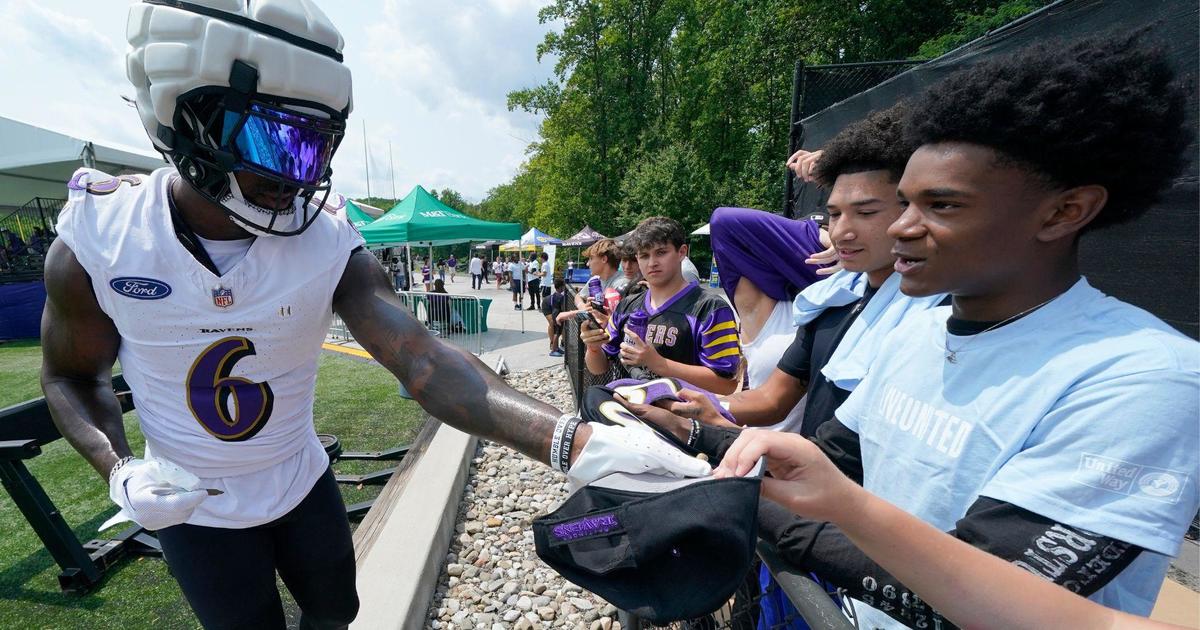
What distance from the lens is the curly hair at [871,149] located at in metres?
1.84

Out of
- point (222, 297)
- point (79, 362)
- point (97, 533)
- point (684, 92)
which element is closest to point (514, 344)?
point (97, 533)

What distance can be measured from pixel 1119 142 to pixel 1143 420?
574mm

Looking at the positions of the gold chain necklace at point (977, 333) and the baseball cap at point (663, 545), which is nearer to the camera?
the baseball cap at point (663, 545)

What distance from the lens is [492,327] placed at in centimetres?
1380

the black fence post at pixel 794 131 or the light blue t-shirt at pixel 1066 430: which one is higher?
the black fence post at pixel 794 131

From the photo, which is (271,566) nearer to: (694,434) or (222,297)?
(222,297)

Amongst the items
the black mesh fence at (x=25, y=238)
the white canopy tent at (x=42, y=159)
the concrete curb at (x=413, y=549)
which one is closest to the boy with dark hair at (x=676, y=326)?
the concrete curb at (x=413, y=549)

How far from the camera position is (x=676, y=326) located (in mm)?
3227

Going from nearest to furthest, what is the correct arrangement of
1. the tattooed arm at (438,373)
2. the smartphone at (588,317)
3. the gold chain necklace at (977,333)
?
the gold chain necklace at (977,333), the tattooed arm at (438,373), the smartphone at (588,317)

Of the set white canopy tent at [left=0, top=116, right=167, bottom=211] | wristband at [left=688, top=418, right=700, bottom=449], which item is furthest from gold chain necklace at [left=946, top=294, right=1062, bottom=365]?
white canopy tent at [left=0, top=116, right=167, bottom=211]

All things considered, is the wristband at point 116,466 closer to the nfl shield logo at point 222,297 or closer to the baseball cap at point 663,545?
the nfl shield logo at point 222,297

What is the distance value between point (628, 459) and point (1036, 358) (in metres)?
0.83

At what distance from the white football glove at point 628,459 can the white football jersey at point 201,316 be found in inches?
47.4

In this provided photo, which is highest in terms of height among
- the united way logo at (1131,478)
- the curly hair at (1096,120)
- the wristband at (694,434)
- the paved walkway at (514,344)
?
the curly hair at (1096,120)
